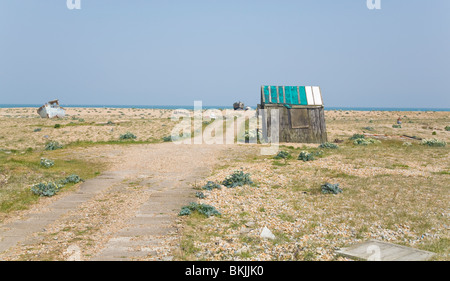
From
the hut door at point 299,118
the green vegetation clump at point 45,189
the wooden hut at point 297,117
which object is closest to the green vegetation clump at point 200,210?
the green vegetation clump at point 45,189

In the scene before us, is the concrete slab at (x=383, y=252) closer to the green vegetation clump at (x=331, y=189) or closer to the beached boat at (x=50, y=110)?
the green vegetation clump at (x=331, y=189)

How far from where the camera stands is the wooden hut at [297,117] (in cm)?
2878

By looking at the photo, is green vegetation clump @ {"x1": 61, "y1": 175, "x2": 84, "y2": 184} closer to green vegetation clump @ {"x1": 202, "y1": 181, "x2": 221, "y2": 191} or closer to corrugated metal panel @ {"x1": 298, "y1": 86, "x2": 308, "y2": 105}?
green vegetation clump @ {"x1": 202, "y1": 181, "x2": 221, "y2": 191}

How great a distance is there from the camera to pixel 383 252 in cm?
771

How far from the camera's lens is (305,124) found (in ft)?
94.7

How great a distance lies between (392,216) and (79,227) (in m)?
9.73

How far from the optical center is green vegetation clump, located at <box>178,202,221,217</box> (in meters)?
10.8

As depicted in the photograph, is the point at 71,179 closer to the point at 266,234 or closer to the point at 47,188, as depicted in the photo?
the point at 47,188

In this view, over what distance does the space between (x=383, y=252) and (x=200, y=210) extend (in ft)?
18.4

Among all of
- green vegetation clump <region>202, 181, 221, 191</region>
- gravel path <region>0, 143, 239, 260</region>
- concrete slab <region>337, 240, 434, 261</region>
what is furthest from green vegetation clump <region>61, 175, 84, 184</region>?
concrete slab <region>337, 240, 434, 261</region>

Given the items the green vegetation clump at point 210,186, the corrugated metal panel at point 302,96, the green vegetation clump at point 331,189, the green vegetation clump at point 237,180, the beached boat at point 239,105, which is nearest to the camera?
the green vegetation clump at point 331,189

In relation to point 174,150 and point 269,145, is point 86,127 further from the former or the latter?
point 269,145

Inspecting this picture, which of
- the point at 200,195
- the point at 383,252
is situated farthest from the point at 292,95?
the point at 383,252
